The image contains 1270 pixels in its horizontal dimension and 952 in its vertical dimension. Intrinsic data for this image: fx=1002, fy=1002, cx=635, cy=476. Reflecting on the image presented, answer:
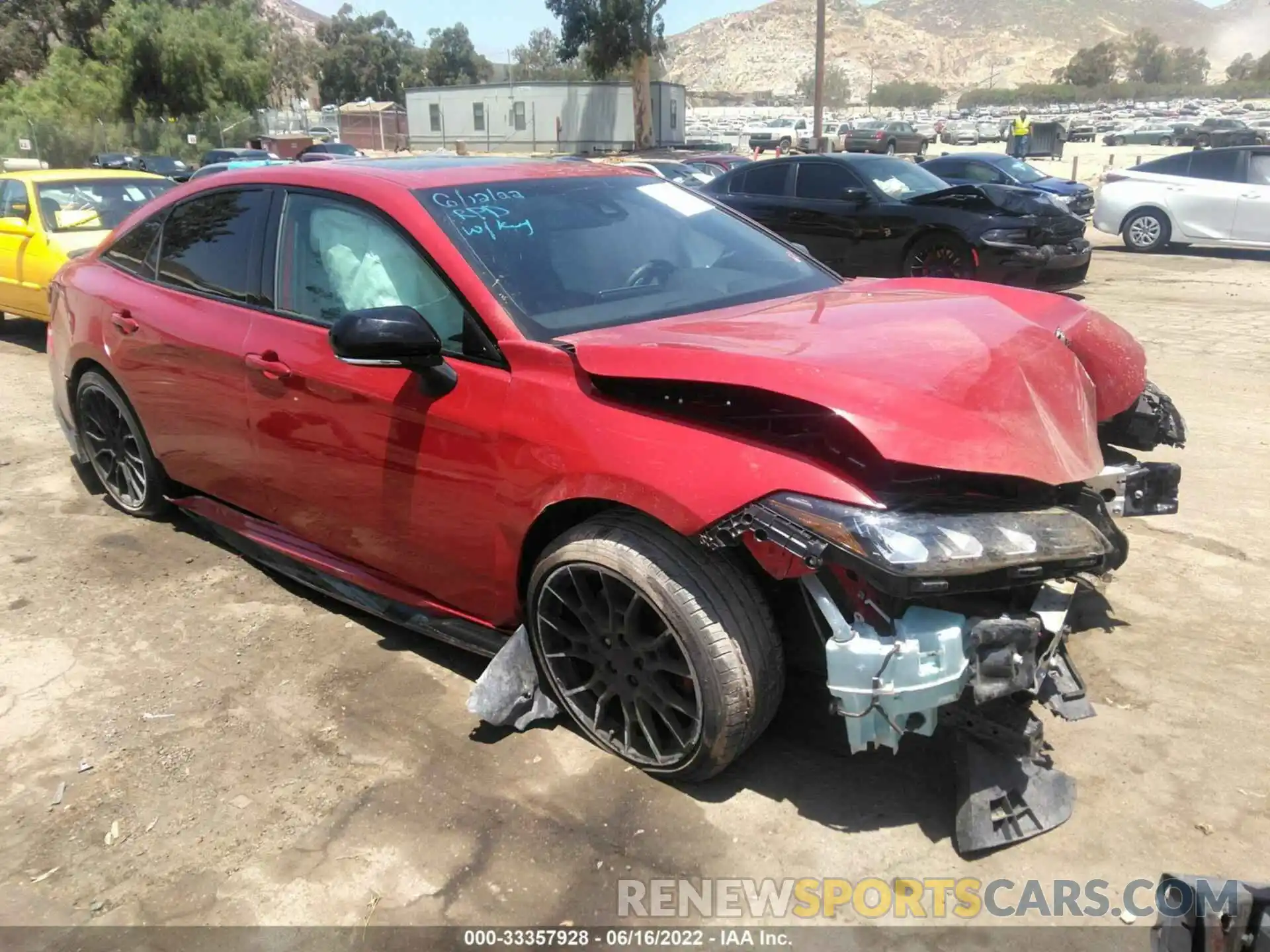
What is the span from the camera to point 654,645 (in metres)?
2.72

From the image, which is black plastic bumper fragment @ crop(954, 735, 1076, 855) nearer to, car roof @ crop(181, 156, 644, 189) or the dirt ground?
the dirt ground

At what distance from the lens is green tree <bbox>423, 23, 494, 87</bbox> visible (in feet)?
285

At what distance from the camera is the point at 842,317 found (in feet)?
10.1

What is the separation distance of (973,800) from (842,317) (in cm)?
144

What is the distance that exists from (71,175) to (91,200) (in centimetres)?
42

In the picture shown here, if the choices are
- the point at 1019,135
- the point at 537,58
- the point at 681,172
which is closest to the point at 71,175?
the point at 681,172

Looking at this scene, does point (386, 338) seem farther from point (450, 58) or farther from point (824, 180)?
point (450, 58)

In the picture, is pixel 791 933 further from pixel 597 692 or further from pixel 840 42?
pixel 840 42

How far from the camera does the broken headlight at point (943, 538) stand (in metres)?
2.28

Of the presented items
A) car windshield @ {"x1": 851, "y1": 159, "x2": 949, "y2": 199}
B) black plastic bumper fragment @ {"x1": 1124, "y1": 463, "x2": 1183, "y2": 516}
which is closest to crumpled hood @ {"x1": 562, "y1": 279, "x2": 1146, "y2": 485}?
black plastic bumper fragment @ {"x1": 1124, "y1": 463, "x2": 1183, "y2": 516}

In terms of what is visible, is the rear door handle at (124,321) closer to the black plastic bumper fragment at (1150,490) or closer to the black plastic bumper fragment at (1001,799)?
the black plastic bumper fragment at (1001,799)

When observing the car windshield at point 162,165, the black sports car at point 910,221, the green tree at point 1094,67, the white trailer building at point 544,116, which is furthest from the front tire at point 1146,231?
the green tree at point 1094,67

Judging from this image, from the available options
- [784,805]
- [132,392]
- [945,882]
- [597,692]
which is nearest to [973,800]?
[945,882]

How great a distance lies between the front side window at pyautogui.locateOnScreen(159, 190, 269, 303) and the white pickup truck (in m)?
44.2
